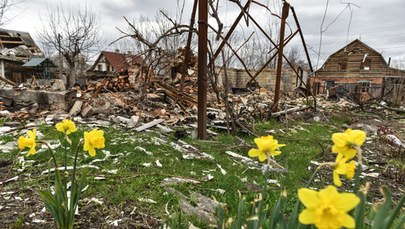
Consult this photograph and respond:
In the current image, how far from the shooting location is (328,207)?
577 mm

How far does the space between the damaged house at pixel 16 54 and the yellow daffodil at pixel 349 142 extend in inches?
991

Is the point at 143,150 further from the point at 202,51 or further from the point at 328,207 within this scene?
the point at 328,207

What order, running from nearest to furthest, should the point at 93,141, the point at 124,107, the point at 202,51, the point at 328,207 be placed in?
the point at 328,207, the point at 93,141, the point at 202,51, the point at 124,107

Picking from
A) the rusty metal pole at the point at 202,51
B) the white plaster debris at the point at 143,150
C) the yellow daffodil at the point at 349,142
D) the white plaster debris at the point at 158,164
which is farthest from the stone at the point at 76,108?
the yellow daffodil at the point at 349,142

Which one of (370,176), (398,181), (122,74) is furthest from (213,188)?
(122,74)

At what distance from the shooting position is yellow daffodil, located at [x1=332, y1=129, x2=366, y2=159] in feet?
2.35

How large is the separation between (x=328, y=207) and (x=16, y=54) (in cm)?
2737

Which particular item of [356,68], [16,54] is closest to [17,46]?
[16,54]

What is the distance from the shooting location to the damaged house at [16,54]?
21134mm

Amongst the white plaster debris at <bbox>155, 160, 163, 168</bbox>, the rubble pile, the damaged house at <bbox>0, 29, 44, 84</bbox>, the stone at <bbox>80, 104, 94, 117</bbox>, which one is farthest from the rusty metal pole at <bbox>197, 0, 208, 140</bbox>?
the damaged house at <bbox>0, 29, 44, 84</bbox>

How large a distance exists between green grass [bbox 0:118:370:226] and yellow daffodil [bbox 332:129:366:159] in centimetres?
126

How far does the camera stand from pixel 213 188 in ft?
8.28

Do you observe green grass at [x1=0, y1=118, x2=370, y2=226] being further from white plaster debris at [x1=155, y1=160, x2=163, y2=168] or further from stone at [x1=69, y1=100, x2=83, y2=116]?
stone at [x1=69, y1=100, x2=83, y2=116]

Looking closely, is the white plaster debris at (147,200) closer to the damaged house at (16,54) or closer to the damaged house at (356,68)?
the damaged house at (16,54)
